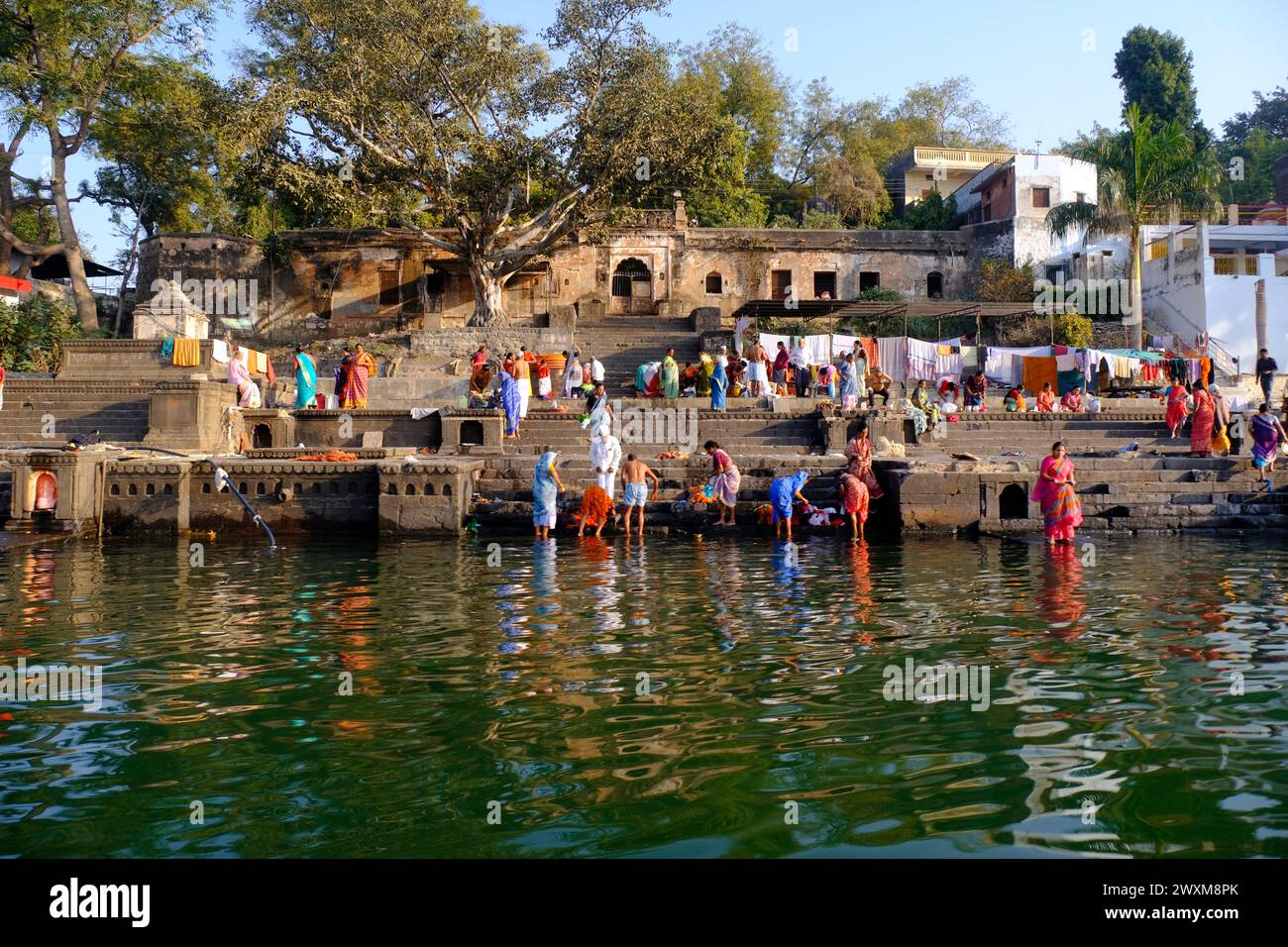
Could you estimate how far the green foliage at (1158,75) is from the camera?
137 feet

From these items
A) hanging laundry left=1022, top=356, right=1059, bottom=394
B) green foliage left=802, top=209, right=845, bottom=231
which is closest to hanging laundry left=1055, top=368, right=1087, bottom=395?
hanging laundry left=1022, top=356, right=1059, bottom=394

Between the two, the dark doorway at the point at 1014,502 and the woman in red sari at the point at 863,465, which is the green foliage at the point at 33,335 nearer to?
the woman in red sari at the point at 863,465

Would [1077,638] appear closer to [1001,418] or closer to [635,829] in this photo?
[635,829]

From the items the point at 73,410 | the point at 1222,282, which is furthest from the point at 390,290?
the point at 1222,282

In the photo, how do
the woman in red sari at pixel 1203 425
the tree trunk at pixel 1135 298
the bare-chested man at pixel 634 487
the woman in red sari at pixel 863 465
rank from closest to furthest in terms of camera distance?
1. the bare-chested man at pixel 634 487
2. the woman in red sari at pixel 863 465
3. the woman in red sari at pixel 1203 425
4. the tree trunk at pixel 1135 298

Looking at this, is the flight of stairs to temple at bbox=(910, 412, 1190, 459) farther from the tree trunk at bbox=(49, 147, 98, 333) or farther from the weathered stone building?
the tree trunk at bbox=(49, 147, 98, 333)

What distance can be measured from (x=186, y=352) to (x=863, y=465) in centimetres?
1259

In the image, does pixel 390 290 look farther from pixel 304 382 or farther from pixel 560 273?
pixel 304 382

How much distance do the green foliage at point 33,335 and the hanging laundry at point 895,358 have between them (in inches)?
701

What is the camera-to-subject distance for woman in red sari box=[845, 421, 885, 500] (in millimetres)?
13430

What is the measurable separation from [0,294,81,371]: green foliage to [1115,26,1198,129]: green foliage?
39700 millimetres

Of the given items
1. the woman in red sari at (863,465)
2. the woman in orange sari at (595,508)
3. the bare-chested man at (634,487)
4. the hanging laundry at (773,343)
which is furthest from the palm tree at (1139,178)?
the woman in orange sari at (595,508)

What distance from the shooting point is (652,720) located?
4824mm

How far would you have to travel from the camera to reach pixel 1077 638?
6637 millimetres
